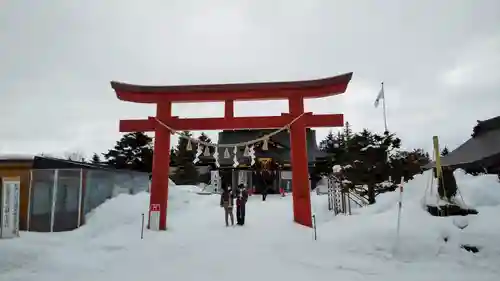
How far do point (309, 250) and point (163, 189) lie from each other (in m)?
6.29

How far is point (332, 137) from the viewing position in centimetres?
5747

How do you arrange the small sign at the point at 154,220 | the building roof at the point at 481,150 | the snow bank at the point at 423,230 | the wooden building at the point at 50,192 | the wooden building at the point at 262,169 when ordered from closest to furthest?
the snow bank at the point at 423,230
the small sign at the point at 154,220
the wooden building at the point at 50,192
the building roof at the point at 481,150
the wooden building at the point at 262,169

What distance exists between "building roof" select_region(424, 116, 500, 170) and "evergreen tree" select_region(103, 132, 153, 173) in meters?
24.3

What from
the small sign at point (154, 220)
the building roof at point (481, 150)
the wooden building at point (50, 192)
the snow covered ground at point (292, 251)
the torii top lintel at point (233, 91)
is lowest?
the snow covered ground at point (292, 251)

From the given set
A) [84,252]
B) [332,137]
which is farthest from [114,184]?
[332,137]

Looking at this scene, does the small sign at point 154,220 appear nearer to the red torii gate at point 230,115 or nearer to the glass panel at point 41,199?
the red torii gate at point 230,115

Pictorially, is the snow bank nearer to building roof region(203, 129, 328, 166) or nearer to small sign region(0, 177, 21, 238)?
small sign region(0, 177, 21, 238)

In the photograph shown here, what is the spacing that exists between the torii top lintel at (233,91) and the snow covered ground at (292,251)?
4686 millimetres

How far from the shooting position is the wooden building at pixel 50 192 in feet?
42.8

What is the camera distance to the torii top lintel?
13430 mm

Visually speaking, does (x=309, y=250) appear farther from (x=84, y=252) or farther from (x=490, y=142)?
(x=490, y=142)

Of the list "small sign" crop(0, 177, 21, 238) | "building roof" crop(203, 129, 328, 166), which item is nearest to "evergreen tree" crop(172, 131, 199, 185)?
"building roof" crop(203, 129, 328, 166)

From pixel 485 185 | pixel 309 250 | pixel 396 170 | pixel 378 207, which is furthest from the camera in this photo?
pixel 396 170

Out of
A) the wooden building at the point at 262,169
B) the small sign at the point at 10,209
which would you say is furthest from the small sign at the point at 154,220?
the wooden building at the point at 262,169
